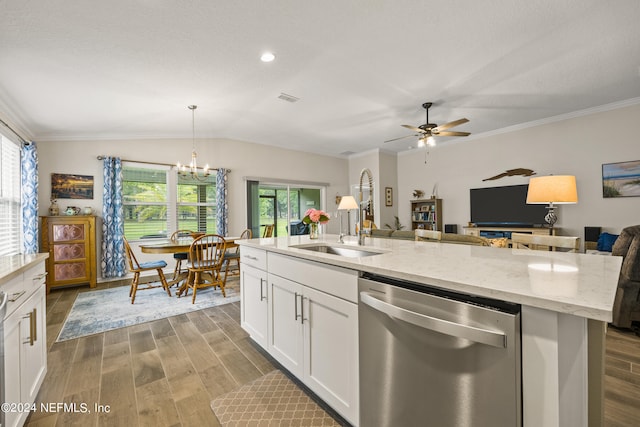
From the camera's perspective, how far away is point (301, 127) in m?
5.18

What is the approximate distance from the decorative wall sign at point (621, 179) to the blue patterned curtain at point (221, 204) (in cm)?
664

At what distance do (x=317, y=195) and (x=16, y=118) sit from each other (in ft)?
18.3

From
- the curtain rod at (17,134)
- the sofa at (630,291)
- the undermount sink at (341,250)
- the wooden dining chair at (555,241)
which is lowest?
the sofa at (630,291)

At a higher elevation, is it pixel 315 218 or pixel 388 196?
pixel 388 196

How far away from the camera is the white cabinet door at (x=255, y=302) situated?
2117 mm

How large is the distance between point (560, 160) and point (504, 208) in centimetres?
118

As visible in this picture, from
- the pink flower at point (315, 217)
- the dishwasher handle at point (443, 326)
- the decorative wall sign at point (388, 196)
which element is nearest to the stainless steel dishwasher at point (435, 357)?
the dishwasher handle at point (443, 326)

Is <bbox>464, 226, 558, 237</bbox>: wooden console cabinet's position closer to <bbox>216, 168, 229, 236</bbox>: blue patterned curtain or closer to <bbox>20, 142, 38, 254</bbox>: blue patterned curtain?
<bbox>216, 168, 229, 236</bbox>: blue patterned curtain

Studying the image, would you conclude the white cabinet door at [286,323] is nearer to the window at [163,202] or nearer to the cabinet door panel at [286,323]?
the cabinet door panel at [286,323]

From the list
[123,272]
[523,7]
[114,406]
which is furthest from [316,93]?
[123,272]

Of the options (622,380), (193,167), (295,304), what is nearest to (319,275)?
(295,304)

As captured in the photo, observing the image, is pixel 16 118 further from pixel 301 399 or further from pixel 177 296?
pixel 301 399

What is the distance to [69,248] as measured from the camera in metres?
4.23

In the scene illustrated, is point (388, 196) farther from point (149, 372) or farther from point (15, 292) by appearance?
point (15, 292)
